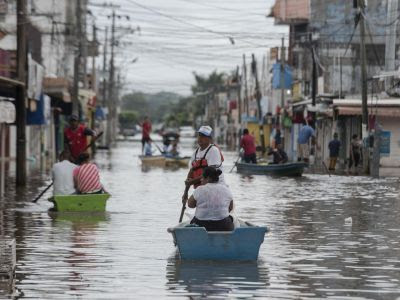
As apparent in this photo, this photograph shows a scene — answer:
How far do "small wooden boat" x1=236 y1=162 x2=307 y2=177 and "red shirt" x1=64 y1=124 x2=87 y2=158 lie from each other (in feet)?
49.9

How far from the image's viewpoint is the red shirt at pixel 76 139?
26.5 meters

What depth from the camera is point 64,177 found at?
22422 mm

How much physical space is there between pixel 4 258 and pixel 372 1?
63928 millimetres

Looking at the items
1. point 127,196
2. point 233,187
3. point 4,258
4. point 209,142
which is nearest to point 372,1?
point 233,187

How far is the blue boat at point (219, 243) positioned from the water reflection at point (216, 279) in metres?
0.14

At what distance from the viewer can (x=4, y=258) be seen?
13023 millimetres

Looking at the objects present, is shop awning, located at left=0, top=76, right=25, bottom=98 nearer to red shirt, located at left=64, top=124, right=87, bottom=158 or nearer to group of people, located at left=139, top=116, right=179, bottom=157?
red shirt, located at left=64, top=124, right=87, bottom=158

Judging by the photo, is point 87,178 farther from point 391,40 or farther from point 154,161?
point 391,40

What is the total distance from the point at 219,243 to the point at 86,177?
26.2ft

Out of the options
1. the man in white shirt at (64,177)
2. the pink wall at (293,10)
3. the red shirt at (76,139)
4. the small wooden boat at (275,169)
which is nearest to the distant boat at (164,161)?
the small wooden boat at (275,169)

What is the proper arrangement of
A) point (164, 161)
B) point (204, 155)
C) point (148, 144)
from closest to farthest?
point (204, 155) < point (164, 161) < point (148, 144)

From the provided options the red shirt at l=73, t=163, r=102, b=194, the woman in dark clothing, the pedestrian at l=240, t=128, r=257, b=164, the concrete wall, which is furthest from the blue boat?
the woman in dark clothing

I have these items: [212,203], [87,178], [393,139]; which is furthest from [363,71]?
[212,203]

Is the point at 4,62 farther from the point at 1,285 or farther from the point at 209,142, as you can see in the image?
the point at 1,285
